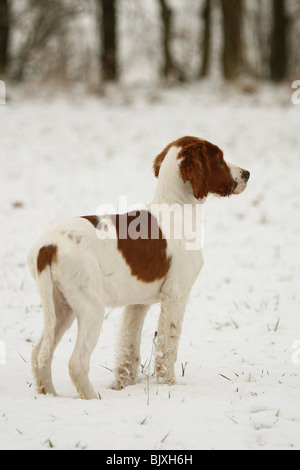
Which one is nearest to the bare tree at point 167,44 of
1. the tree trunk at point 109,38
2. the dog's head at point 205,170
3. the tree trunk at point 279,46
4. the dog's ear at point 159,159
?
the tree trunk at point 109,38

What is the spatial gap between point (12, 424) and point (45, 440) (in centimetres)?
30

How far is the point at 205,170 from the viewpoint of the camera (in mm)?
3680

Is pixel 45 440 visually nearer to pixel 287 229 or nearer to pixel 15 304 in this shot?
pixel 15 304

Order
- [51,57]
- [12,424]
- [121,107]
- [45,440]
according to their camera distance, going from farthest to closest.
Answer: [51,57]
[121,107]
[12,424]
[45,440]

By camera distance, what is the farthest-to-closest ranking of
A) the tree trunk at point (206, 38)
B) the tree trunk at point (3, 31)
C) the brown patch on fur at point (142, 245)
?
the tree trunk at point (206, 38), the tree trunk at point (3, 31), the brown patch on fur at point (142, 245)

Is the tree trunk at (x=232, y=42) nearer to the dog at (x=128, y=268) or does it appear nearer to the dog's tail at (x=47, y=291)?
the dog at (x=128, y=268)

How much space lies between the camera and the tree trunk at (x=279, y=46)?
1931 centimetres

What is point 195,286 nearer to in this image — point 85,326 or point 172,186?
point 172,186

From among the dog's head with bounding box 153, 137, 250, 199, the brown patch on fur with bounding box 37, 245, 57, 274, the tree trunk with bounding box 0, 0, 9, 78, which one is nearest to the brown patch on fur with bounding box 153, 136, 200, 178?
the dog's head with bounding box 153, 137, 250, 199

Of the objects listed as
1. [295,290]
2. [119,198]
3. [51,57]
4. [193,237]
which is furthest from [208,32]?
[193,237]

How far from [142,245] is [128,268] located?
18 centimetres

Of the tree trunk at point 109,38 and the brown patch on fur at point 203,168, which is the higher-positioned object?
the tree trunk at point 109,38
